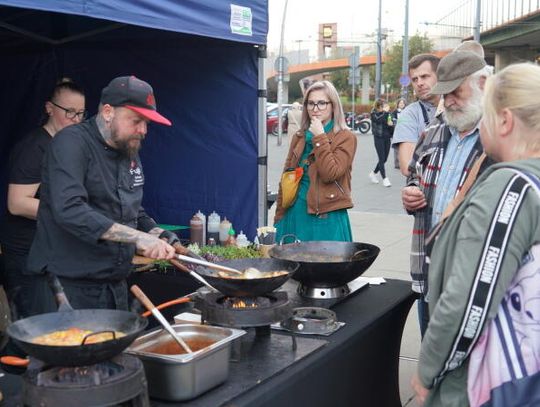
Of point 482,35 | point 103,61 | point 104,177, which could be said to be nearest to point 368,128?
point 482,35

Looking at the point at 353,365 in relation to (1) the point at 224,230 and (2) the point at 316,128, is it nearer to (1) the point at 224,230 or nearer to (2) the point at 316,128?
(2) the point at 316,128

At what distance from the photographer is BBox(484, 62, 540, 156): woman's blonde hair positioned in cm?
174

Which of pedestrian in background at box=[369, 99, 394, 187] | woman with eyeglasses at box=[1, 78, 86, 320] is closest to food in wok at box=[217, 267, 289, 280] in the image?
woman with eyeglasses at box=[1, 78, 86, 320]

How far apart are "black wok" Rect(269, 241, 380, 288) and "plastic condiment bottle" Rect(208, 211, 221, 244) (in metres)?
1.58

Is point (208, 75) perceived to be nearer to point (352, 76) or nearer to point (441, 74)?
point (441, 74)

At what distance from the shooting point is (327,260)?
3166mm

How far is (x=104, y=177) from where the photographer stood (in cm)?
274

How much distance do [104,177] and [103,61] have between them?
2735 mm

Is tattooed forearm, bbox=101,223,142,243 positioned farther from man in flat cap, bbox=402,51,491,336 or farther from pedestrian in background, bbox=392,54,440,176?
pedestrian in background, bbox=392,54,440,176

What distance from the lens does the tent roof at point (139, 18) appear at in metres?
3.01

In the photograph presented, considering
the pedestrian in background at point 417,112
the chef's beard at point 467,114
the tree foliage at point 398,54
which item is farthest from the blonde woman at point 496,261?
the tree foliage at point 398,54

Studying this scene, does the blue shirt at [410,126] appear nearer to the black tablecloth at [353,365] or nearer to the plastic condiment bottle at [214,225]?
the black tablecloth at [353,365]

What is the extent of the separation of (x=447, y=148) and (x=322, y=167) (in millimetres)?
947

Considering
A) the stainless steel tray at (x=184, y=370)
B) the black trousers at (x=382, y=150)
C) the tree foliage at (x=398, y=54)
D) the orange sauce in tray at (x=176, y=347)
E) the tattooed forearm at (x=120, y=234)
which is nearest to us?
the stainless steel tray at (x=184, y=370)
